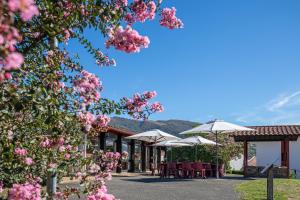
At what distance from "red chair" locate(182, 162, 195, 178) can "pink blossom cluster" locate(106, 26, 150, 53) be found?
17.4m

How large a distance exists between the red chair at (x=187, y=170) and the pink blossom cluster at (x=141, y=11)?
1675 centimetres

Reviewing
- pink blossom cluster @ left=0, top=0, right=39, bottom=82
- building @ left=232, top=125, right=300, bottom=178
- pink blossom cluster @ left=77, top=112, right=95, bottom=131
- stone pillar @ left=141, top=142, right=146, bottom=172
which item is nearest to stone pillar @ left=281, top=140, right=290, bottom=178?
building @ left=232, top=125, right=300, bottom=178

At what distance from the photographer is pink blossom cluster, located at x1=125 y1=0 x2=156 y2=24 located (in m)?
4.37

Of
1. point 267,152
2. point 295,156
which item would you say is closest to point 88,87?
point 295,156

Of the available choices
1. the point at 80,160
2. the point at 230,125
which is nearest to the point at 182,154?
the point at 230,125

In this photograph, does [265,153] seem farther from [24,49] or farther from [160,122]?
[160,122]

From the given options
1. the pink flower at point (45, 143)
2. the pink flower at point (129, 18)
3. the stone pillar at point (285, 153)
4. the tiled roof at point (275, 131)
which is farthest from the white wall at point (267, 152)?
the pink flower at point (45, 143)

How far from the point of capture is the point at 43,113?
136 inches

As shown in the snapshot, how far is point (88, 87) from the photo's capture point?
4.54 meters

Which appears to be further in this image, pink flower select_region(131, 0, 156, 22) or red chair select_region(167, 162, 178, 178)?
red chair select_region(167, 162, 178, 178)

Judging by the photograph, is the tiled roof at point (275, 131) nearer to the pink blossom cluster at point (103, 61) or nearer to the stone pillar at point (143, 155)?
the stone pillar at point (143, 155)

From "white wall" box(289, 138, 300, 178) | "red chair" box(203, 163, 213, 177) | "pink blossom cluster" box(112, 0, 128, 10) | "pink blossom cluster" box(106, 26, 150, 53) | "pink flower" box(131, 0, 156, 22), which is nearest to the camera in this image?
"pink blossom cluster" box(106, 26, 150, 53)

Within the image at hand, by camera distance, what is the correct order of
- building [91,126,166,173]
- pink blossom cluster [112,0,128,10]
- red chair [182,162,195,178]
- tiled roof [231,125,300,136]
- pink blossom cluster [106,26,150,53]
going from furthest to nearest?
building [91,126,166,173] < tiled roof [231,125,300,136] < red chair [182,162,195,178] < pink blossom cluster [112,0,128,10] < pink blossom cluster [106,26,150,53]

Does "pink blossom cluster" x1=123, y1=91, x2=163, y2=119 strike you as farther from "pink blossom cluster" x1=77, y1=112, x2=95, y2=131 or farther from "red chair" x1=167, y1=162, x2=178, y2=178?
"red chair" x1=167, y1=162, x2=178, y2=178
